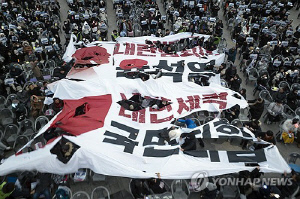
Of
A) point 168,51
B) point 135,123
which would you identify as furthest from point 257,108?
point 168,51

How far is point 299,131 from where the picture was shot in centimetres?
1017

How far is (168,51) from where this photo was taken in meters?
14.4

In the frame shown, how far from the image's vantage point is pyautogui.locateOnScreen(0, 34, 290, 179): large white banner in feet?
25.8

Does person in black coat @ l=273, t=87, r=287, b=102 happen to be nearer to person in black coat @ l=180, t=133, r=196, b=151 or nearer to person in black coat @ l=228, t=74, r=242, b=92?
person in black coat @ l=228, t=74, r=242, b=92

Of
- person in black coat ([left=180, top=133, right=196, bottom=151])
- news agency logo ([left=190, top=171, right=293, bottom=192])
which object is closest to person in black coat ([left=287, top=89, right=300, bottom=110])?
news agency logo ([left=190, top=171, right=293, bottom=192])

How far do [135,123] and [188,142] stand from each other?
209 cm

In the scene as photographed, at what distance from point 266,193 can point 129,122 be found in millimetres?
5101

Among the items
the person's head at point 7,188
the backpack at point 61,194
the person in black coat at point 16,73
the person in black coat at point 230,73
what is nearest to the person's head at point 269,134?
the person in black coat at point 230,73

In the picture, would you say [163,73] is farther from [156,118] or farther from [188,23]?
[188,23]

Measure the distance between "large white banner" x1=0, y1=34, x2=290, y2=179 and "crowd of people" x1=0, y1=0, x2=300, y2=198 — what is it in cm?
42

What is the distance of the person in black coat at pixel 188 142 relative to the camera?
877 centimetres

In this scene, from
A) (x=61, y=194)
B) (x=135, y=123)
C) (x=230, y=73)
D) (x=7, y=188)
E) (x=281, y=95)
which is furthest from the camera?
(x=230, y=73)

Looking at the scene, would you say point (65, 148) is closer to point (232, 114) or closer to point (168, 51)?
point (232, 114)

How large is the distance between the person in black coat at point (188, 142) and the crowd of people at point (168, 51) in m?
0.04
